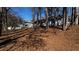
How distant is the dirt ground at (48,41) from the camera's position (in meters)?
4.34

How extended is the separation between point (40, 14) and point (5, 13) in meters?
0.56

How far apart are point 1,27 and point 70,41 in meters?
1.13

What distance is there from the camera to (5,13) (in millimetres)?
4316

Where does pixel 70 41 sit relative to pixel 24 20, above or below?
below

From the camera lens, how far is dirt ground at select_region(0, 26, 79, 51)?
434cm

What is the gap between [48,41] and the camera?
4.36 meters
